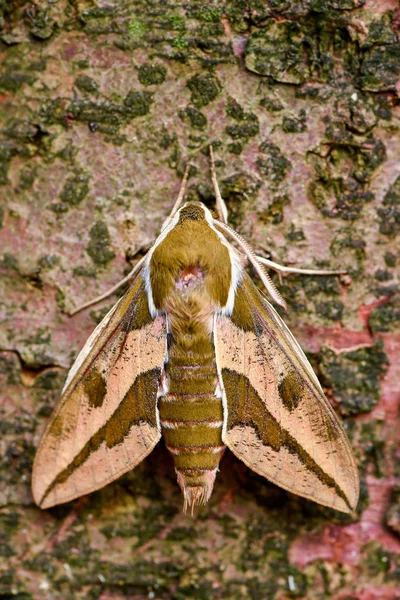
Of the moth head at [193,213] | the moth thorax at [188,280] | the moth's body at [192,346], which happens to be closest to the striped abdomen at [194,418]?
the moth's body at [192,346]

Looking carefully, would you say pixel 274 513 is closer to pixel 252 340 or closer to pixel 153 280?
pixel 252 340

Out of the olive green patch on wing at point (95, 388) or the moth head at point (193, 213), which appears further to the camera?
the olive green patch on wing at point (95, 388)

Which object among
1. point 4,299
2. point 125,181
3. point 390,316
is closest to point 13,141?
point 125,181

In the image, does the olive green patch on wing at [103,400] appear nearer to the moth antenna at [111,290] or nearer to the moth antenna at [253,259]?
the moth antenna at [111,290]

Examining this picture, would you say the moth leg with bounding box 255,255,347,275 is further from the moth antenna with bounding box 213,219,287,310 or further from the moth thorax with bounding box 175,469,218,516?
the moth thorax with bounding box 175,469,218,516

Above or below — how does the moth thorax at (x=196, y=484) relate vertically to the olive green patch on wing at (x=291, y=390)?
below

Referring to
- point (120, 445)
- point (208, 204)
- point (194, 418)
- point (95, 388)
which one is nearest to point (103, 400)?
point (95, 388)

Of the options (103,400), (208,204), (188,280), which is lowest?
(103,400)

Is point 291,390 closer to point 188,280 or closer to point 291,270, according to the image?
point 291,270
